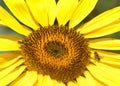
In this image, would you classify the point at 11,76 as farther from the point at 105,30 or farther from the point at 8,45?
the point at 105,30

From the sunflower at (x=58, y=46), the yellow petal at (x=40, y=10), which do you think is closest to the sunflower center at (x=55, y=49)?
the sunflower at (x=58, y=46)

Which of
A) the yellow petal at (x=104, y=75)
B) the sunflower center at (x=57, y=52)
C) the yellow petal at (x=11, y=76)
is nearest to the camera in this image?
the yellow petal at (x=11, y=76)

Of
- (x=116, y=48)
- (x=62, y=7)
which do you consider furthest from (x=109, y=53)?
(x=62, y=7)

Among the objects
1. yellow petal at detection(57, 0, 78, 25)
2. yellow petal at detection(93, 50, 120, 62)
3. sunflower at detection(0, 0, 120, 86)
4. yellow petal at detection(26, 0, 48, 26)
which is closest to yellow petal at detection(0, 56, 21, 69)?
sunflower at detection(0, 0, 120, 86)

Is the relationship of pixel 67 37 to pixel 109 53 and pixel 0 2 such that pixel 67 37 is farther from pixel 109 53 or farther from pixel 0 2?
pixel 0 2

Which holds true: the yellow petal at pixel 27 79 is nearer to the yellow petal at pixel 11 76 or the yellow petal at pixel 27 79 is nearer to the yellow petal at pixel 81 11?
the yellow petal at pixel 11 76

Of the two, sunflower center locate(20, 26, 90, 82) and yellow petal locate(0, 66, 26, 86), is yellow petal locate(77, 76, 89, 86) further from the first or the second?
yellow petal locate(0, 66, 26, 86)

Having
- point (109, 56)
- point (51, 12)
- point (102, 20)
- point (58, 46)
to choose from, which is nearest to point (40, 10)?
point (51, 12)
